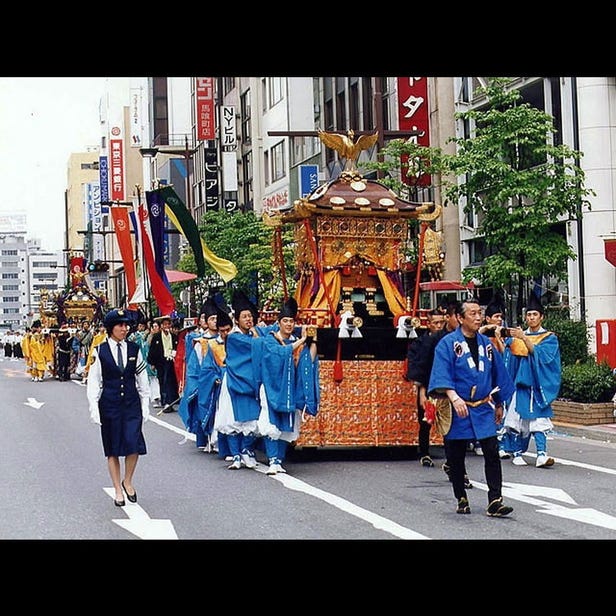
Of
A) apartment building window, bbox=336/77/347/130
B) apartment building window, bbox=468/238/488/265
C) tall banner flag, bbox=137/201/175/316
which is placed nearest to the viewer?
tall banner flag, bbox=137/201/175/316

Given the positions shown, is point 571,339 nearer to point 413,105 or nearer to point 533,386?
point 533,386

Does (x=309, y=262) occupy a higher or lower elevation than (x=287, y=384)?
higher

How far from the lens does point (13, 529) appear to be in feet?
30.8

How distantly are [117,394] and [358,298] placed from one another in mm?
4906

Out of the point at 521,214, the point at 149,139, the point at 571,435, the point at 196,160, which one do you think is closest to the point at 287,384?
the point at 571,435

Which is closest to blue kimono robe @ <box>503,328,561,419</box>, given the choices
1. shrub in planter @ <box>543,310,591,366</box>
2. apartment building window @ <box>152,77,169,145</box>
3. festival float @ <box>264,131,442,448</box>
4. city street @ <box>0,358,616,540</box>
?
city street @ <box>0,358,616,540</box>

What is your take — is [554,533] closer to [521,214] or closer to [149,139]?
[521,214]

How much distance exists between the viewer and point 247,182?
55.2 meters

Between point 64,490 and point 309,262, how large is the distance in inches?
185

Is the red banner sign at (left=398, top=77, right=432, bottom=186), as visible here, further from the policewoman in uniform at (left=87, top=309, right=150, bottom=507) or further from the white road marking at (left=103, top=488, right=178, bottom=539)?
the white road marking at (left=103, top=488, right=178, bottom=539)

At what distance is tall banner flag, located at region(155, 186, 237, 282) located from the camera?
776 inches

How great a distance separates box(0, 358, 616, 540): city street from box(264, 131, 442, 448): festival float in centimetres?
56

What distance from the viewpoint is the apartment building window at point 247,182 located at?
178 feet

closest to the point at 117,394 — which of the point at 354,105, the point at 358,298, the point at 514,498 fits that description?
the point at 514,498
